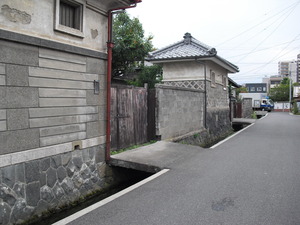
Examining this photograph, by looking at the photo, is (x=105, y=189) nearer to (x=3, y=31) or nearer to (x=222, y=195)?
(x=222, y=195)

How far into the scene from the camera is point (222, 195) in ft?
15.1

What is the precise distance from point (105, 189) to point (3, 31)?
14.0ft

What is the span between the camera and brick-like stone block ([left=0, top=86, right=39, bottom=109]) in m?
4.32

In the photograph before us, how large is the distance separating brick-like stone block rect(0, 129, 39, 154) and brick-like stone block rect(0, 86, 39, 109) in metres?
0.47

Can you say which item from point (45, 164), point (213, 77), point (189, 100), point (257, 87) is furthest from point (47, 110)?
point (257, 87)

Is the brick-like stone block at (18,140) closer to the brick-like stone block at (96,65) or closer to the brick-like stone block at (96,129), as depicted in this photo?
the brick-like stone block at (96,129)

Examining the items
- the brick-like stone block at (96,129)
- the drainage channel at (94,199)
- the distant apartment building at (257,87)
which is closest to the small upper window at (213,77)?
the drainage channel at (94,199)

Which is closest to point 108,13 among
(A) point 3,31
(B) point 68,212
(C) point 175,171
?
(A) point 3,31

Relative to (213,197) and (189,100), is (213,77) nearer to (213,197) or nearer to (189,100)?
(189,100)

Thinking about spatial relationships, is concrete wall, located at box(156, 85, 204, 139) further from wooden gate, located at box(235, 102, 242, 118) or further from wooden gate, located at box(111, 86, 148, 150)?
wooden gate, located at box(235, 102, 242, 118)

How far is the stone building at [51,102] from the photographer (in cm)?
443

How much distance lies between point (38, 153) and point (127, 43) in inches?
472

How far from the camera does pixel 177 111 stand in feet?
35.2

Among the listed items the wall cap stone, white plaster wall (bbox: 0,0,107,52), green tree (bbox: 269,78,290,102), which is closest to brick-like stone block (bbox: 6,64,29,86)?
the wall cap stone
